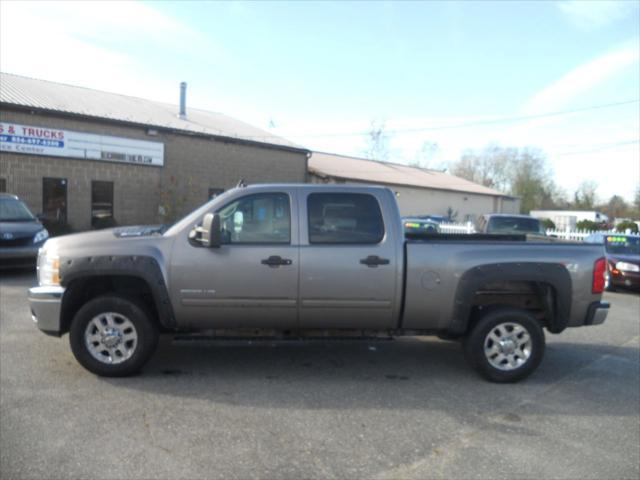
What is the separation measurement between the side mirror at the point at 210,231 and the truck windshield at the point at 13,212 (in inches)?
336

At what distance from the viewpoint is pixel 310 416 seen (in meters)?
4.18

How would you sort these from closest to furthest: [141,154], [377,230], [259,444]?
[259,444]
[377,230]
[141,154]

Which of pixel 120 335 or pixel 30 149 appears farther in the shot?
pixel 30 149

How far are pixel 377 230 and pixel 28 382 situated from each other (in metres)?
3.59

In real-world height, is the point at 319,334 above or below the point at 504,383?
above

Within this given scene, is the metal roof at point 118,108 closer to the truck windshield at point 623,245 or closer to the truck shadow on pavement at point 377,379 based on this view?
the truck shadow on pavement at point 377,379

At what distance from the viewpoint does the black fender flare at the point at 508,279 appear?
496cm

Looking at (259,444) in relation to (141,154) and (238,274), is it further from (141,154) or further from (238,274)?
(141,154)

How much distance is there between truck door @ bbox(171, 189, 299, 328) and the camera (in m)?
4.85

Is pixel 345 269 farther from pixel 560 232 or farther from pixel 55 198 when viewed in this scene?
pixel 560 232

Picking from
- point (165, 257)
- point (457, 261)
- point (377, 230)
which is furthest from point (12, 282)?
point (457, 261)

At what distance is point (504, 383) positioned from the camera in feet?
16.8

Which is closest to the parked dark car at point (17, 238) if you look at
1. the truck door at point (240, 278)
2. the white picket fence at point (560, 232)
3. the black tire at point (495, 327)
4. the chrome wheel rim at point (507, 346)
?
the truck door at point (240, 278)

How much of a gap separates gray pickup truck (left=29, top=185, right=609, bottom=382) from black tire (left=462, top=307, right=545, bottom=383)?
10 mm
